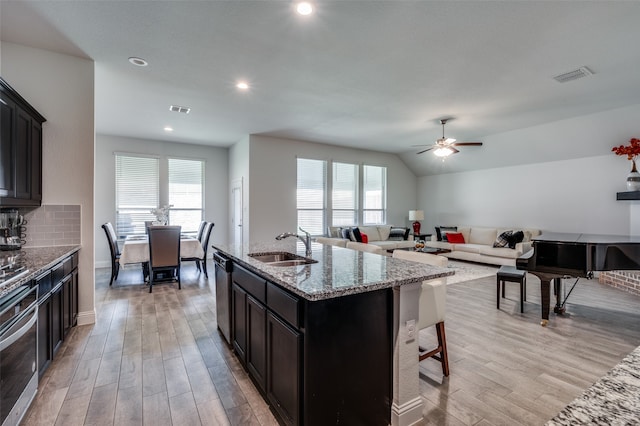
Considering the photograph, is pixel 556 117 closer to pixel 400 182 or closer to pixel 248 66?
pixel 400 182

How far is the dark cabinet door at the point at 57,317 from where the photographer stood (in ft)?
8.12

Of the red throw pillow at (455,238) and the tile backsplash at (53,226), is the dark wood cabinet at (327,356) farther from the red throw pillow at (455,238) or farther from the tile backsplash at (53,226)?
the red throw pillow at (455,238)

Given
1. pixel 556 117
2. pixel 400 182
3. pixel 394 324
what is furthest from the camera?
pixel 400 182

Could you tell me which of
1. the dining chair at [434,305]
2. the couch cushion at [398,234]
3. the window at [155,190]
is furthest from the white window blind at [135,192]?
the dining chair at [434,305]

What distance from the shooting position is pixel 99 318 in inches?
142

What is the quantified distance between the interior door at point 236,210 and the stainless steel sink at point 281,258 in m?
4.48

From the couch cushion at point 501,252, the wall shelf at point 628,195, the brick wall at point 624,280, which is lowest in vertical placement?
the brick wall at point 624,280

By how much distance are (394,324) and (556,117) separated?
5.91 m

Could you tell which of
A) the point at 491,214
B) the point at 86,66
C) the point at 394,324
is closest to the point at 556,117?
the point at 491,214

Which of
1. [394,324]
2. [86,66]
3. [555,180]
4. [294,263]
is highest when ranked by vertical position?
[86,66]

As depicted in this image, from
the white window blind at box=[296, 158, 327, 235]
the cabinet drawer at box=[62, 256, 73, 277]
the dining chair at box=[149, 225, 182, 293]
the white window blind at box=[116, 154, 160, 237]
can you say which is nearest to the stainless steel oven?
the cabinet drawer at box=[62, 256, 73, 277]

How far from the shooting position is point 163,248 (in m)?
4.90

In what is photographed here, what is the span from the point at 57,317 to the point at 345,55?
145 inches

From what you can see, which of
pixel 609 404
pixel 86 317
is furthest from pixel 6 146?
pixel 609 404
